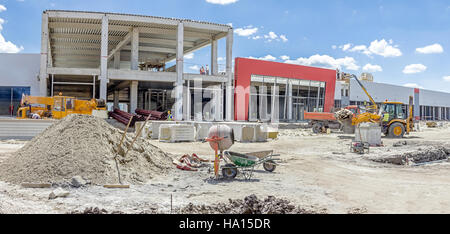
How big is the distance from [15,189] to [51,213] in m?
2.24

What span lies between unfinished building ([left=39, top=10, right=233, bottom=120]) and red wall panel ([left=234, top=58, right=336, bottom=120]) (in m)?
1.03

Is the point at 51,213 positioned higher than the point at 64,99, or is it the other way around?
the point at 64,99

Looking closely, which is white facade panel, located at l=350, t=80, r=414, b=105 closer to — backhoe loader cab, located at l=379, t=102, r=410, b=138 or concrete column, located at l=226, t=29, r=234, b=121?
concrete column, located at l=226, t=29, r=234, b=121

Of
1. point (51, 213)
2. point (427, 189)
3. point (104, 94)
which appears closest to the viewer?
point (51, 213)

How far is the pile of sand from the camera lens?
7.53 metres

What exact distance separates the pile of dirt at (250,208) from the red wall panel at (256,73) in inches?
1075

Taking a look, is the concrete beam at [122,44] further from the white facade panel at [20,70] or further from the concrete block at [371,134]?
the concrete block at [371,134]

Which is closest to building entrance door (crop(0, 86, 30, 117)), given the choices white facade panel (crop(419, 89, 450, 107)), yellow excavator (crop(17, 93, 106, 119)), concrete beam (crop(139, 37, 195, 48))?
yellow excavator (crop(17, 93, 106, 119))

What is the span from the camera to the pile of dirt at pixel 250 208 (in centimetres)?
→ 553
